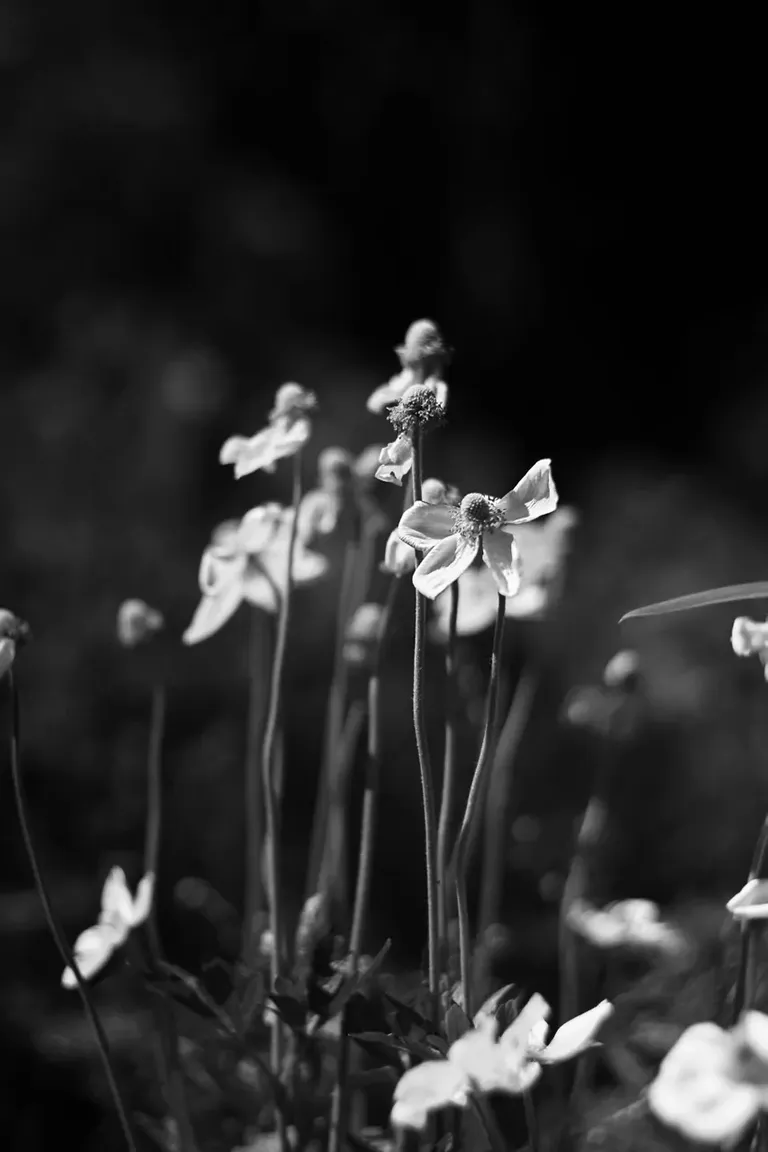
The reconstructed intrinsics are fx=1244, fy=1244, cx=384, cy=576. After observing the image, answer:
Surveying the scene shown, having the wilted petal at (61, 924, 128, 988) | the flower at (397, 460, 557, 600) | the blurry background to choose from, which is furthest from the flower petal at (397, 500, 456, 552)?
the blurry background

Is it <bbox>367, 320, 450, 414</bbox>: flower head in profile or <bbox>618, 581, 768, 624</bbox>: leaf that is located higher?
<bbox>367, 320, 450, 414</bbox>: flower head in profile

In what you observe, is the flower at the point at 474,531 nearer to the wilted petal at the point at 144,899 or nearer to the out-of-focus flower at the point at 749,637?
the out-of-focus flower at the point at 749,637

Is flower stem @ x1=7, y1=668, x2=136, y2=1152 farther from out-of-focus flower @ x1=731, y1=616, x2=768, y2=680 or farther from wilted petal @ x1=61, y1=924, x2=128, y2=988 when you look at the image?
out-of-focus flower @ x1=731, y1=616, x2=768, y2=680

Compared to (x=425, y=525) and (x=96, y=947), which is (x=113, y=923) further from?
(x=425, y=525)

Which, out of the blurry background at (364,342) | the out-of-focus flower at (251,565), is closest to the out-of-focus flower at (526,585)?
the out-of-focus flower at (251,565)

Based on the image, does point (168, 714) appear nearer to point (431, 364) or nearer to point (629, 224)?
point (431, 364)

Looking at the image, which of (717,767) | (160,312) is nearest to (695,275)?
(160,312)
